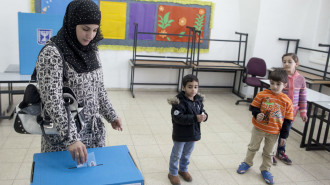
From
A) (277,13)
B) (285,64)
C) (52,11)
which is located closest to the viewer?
(285,64)

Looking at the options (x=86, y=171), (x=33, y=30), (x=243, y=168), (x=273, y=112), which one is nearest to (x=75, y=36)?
(x=86, y=171)

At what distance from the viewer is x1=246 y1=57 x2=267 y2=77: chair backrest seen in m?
4.81

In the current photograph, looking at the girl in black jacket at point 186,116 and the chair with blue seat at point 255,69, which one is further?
the chair with blue seat at point 255,69

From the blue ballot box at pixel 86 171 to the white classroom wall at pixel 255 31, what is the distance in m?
3.88

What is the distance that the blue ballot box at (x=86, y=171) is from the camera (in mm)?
1099

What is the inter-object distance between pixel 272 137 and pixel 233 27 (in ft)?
10.9

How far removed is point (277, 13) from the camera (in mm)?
4965

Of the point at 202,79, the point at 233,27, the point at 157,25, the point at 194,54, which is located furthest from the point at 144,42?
the point at 233,27

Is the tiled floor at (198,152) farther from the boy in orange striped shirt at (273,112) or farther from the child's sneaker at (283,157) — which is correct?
the boy in orange striped shirt at (273,112)

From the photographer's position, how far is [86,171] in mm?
1168

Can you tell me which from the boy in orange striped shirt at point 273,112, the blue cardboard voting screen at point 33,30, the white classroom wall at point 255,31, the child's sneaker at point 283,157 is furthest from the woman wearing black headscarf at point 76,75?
the white classroom wall at point 255,31

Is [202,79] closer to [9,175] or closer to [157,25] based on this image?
[157,25]

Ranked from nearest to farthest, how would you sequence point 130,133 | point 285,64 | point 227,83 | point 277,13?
point 285,64, point 130,133, point 277,13, point 227,83

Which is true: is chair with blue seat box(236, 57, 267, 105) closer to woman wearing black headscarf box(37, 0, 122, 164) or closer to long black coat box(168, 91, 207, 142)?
long black coat box(168, 91, 207, 142)
